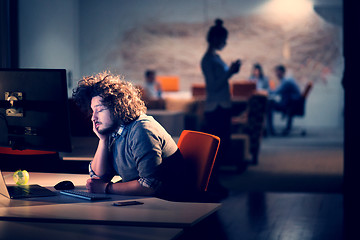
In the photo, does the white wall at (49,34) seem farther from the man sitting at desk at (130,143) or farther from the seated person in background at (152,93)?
the man sitting at desk at (130,143)

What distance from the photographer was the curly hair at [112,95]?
7.68 ft

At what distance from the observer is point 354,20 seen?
17.1ft

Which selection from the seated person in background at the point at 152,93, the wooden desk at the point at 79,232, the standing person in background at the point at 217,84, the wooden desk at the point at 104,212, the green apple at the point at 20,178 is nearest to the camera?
the wooden desk at the point at 79,232

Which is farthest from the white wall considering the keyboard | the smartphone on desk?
the smartphone on desk

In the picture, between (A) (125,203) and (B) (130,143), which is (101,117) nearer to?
(B) (130,143)

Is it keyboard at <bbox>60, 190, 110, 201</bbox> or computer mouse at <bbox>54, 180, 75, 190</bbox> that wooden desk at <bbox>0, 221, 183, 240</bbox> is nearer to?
keyboard at <bbox>60, 190, 110, 201</bbox>

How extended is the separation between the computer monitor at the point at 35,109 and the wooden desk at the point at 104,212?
0.93 feet

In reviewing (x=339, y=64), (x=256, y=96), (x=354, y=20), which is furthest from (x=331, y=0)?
(x=354, y=20)

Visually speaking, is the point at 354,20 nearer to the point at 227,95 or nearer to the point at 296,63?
the point at 227,95

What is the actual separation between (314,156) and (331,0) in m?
5.79

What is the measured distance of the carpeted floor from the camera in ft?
20.0

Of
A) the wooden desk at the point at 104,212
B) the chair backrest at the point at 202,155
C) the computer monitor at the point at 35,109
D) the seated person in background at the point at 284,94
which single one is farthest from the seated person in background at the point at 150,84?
the wooden desk at the point at 104,212

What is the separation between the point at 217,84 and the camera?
534 centimetres

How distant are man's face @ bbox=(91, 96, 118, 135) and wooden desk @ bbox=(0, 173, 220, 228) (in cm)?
31
